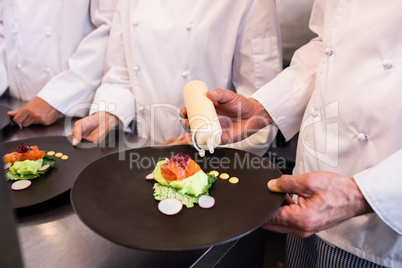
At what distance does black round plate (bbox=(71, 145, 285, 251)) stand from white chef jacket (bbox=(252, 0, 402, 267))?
247mm

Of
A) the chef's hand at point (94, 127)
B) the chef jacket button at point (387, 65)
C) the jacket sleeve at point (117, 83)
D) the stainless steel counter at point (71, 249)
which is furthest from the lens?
the jacket sleeve at point (117, 83)

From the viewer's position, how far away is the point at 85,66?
5.58 ft

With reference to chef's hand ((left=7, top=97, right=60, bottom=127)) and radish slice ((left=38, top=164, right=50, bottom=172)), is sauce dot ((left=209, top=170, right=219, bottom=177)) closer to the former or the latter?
radish slice ((left=38, top=164, right=50, bottom=172))

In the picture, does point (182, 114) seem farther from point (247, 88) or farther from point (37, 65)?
point (37, 65)

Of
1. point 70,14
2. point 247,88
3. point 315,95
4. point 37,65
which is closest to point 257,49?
point 247,88

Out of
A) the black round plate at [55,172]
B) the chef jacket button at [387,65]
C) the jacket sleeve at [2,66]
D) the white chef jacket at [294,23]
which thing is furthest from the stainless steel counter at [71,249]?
the jacket sleeve at [2,66]

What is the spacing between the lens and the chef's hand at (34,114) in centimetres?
153

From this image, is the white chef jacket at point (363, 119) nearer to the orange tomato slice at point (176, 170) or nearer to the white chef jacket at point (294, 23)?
the orange tomato slice at point (176, 170)

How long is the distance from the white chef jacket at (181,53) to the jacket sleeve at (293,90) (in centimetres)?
16

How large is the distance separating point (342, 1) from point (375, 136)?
436 millimetres

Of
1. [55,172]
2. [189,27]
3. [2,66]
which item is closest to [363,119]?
[189,27]

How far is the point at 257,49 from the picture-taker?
1.37m

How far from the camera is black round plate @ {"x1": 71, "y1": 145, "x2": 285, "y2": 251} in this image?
2.09 feet

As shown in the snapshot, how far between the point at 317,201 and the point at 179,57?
2.90 ft
